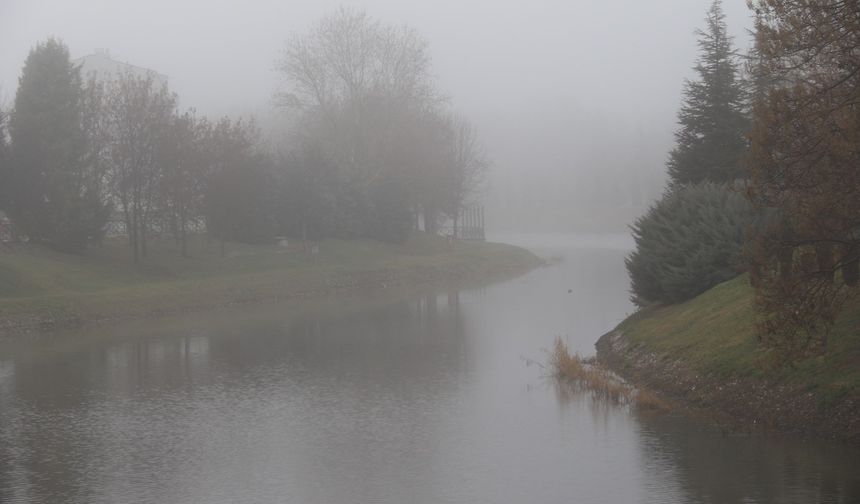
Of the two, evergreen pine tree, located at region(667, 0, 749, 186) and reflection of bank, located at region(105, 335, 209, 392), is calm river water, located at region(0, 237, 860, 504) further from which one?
evergreen pine tree, located at region(667, 0, 749, 186)

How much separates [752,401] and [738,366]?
151cm

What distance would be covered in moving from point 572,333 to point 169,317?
15056 mm

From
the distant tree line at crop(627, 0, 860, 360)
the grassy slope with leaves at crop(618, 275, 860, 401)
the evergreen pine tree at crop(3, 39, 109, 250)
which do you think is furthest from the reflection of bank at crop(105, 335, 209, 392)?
the evergreen pine tree at crop(3, 39, 109, 250)

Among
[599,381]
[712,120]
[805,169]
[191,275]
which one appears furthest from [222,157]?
[805,169]

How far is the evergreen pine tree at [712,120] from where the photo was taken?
37594 millimetres

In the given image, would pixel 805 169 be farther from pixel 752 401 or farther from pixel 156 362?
pixel 156 362

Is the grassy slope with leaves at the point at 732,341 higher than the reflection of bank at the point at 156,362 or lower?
higher

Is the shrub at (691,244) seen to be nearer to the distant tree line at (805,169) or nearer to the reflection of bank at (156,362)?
the distant tree line at (805,169)

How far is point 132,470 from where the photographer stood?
1494cm

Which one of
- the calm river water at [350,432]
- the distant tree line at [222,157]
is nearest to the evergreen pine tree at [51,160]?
the distant tree line at [222,157]

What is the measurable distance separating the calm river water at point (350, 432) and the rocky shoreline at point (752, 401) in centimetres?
46

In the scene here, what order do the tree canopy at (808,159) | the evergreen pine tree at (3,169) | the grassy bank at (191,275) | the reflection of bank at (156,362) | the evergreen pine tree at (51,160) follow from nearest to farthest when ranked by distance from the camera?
1. the tree canopy at (808,159)
2. the reflection of bank at (156,362)
3. the grassy bank at (191,275)
4. the evergreen pine tree at (3,169)
5. the evergreen pine tree at (51,160)

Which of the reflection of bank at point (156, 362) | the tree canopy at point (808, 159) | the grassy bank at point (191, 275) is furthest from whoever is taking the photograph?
the grassy bank at point (191, 275)

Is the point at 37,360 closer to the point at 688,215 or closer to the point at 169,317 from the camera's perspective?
the point at 169,317
